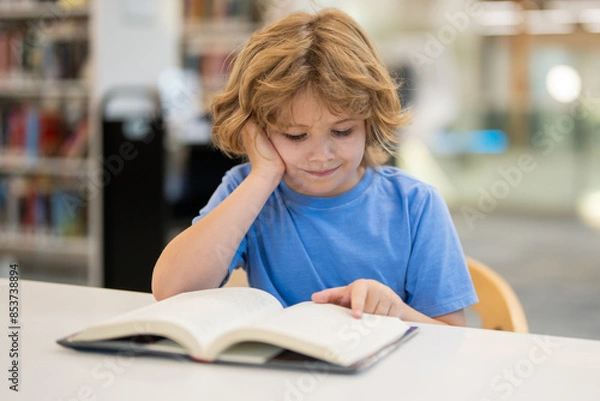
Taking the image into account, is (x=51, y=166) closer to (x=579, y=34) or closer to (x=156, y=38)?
(x=156, y=38)

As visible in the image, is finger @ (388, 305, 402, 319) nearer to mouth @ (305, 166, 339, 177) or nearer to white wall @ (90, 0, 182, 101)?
mouth @ (305, 166, 339, 177)

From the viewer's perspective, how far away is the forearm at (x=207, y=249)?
1061 millimetres

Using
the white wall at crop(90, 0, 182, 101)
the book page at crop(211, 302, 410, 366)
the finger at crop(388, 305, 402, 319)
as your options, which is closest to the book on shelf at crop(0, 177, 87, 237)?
the white wall at crop(90, 0, 182, 101)

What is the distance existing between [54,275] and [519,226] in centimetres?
383

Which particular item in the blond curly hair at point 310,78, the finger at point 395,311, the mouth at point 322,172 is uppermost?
the blond curly hair at point 310,78

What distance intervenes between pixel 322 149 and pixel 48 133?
10.4 ft

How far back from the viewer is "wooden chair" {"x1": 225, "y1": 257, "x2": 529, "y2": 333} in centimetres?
118

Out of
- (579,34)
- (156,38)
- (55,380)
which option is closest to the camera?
(55,380)

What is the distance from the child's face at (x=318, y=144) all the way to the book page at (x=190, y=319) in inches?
A: 11.2

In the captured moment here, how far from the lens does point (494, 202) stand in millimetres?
7066

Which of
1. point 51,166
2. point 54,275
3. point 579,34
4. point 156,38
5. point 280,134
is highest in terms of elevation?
point 579,34

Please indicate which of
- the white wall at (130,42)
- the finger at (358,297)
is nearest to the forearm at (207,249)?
the finger at (358,297)

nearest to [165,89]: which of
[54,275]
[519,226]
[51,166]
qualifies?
[51,166]

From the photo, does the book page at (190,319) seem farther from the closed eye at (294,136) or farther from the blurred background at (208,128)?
the blurred background at (208,128)
